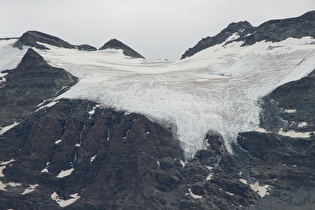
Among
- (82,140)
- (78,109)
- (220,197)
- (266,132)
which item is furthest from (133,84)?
(220,197)

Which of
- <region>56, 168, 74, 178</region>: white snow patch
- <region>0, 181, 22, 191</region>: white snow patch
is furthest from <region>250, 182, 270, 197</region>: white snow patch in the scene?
<region>0, 181, 22, 191</region>: white snow patch

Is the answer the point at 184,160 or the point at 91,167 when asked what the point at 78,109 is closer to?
the point at 91,167

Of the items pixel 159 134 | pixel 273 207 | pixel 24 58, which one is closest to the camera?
pixel 273 207

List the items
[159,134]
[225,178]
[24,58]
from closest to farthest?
1. [225,178]
2. [159,134]
3. [24,58]

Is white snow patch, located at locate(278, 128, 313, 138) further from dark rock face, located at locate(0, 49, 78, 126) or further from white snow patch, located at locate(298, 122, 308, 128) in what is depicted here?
dark rock face, located at locate(0, 49, 78, 126)

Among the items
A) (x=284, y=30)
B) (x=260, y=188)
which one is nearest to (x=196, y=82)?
(x=284, y=30)

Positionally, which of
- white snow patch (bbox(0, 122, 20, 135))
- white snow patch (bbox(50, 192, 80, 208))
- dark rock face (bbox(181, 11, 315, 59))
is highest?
dark rock face (bbox(181, 11, 315, 59))

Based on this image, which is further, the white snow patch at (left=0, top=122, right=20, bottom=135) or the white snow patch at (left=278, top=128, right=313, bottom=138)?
the white snow patch at (left=0, top=122, right=20, bottom=135)

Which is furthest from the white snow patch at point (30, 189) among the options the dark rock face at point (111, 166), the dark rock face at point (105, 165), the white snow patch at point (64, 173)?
the white snow patch at point (64, 173)
